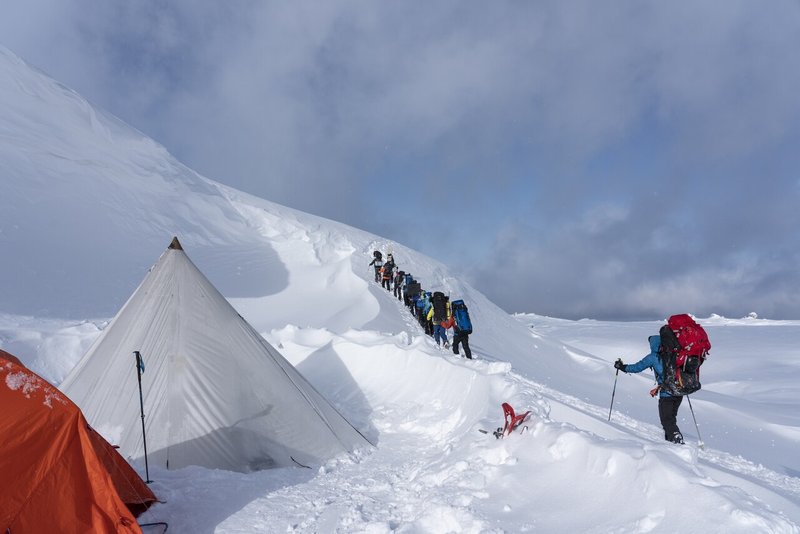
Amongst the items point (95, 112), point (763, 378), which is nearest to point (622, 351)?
point (763, 378)

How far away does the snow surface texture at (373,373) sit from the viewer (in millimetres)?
4074

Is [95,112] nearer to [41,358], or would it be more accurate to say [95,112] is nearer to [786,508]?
[41,358]

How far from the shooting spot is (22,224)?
755 inches

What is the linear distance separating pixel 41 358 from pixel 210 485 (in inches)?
366

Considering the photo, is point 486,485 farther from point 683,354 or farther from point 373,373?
point 373,373

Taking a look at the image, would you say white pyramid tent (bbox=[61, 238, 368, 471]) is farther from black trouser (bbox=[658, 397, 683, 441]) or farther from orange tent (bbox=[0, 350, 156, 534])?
black trouser (bbox=[658, 397, 683, 441])

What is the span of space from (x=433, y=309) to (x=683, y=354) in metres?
9.01

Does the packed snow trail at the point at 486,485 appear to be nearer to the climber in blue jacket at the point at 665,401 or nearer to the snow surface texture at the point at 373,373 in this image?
the snow surface texture at the point at 373,373

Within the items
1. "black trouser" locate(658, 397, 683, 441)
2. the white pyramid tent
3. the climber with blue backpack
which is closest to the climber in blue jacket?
"black trouser" locate(658, 397, 683, 441)

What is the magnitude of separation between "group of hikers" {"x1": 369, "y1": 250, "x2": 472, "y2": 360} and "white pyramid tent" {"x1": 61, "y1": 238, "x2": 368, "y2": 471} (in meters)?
6.21

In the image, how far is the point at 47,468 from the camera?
12.5 ft

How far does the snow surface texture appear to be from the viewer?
4.07 m

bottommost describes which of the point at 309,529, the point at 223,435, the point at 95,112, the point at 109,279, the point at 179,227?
the point at 309,529

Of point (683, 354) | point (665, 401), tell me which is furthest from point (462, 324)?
point (683, 354)
